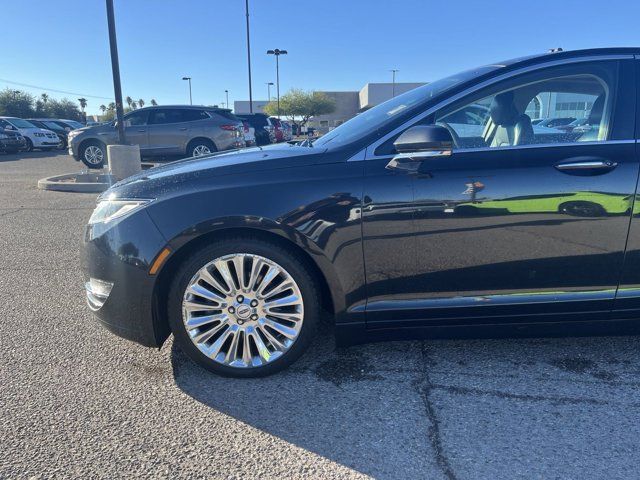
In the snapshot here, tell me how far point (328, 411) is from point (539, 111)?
216 cm

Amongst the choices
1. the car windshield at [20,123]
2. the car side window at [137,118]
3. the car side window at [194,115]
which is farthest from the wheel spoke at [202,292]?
the car windshield at [20,123]

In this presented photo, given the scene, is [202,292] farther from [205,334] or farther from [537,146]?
[537,146]

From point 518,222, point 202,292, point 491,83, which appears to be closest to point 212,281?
point 202,292

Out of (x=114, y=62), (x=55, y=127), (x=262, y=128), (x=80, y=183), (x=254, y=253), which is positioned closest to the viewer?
(x=254, y=253)

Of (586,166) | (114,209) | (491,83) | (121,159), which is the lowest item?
(121,159)

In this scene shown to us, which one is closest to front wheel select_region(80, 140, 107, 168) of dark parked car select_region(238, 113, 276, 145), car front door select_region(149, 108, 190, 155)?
car front door select_region(149, 108, 190, 155)

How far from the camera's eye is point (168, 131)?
1274 centimetres

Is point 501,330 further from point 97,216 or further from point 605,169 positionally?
point 97,216

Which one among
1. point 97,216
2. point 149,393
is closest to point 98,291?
point 97,216

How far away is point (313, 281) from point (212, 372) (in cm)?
77

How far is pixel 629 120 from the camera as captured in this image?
2.61 meters

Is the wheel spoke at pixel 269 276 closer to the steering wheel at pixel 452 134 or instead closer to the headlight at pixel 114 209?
the headlight at pixel 114 209

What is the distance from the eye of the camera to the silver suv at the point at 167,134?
12.7 meters

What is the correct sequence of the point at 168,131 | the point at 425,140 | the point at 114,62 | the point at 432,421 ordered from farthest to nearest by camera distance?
1. the point at 168,131
2. the point at 114,62
3. the point at 425,140
4. the point at 432,421
